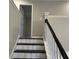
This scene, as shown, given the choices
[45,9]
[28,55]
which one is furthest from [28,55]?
[45,9]

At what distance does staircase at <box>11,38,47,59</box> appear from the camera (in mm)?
5142

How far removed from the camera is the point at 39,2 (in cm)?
1055

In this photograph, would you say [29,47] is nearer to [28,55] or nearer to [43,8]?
[28,55]

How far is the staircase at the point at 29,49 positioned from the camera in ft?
16.9

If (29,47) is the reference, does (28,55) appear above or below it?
below

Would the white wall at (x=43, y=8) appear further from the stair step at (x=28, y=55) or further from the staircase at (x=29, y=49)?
the stair step at (x=28, y=55)

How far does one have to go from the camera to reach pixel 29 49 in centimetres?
564
